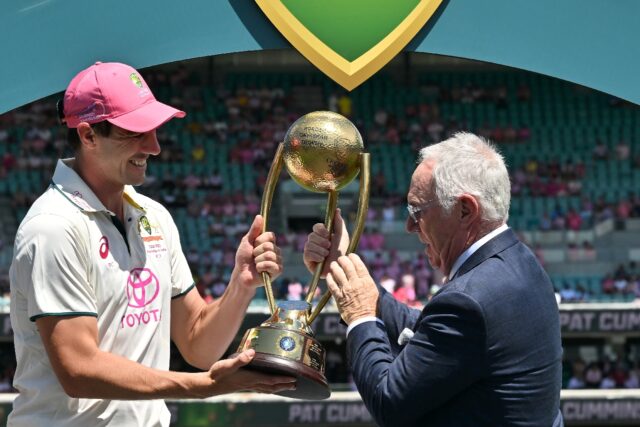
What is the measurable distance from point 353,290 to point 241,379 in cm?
33

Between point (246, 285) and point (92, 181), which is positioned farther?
point (246, 285)

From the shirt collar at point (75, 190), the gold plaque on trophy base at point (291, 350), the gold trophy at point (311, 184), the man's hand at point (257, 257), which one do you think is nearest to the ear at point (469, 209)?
the gold trophy at point (311, 184)

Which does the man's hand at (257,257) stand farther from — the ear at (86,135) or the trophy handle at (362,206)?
the ear at (86,135)

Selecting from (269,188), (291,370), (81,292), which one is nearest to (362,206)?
(269,188)

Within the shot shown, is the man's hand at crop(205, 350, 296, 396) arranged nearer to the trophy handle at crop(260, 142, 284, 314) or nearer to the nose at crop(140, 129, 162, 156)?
the trophy handle at crop(260, 142, 284, 314)

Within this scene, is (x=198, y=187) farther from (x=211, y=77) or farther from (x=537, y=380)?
(x=537, y=380)

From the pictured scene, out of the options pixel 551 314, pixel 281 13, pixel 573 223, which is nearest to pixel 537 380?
pixel 551 314

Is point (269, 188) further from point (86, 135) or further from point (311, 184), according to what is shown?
point (86, 135)

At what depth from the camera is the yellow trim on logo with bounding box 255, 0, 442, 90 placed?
9.46 ft

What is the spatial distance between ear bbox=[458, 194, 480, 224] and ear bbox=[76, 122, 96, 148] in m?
0.87

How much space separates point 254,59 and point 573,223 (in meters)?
7.67

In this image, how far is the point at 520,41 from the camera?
2955 millimetres

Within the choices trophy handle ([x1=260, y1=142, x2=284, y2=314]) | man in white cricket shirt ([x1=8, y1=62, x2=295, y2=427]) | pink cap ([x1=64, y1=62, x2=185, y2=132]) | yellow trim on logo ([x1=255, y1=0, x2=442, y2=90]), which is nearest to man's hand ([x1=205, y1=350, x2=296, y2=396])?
man in white cricket shirt ([x1=8, y1=62, x2=295, y2=427])

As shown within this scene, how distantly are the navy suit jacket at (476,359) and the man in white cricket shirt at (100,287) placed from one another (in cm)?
30
